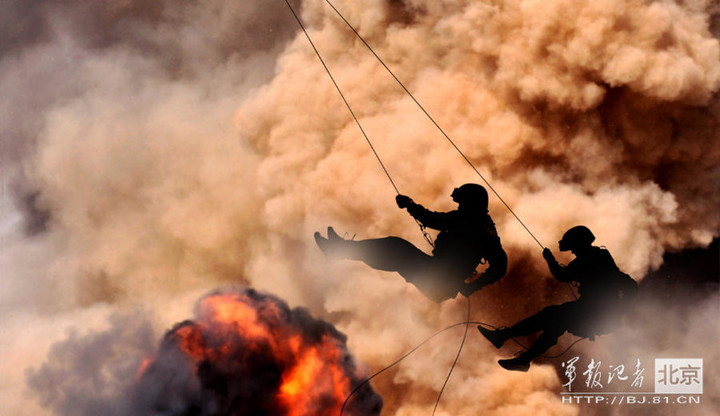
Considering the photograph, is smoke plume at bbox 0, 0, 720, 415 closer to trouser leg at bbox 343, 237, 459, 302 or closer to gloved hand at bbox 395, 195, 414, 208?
trouser leg at bbox 343, 237, 459, 302

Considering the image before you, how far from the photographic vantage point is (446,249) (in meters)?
5.47

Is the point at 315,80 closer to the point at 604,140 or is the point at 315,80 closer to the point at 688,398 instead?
the point at 604,140

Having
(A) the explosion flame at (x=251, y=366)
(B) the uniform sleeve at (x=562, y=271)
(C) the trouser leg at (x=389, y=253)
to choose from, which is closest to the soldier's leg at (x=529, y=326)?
(B) the uniform sleeve at (x=562, y=271)

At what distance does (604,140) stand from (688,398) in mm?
4322

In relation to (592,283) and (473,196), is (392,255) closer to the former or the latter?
(473,196)

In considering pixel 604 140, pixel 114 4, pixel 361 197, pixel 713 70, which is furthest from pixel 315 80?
pixel 713 70

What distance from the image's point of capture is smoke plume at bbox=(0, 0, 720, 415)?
28.0 feet

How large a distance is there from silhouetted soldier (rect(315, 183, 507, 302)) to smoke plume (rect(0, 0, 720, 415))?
124 inches

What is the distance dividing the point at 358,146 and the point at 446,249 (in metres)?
4.57

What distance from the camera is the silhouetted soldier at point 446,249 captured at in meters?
5.34

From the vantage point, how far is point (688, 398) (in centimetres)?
820

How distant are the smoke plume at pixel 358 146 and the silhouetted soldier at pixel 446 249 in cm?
316

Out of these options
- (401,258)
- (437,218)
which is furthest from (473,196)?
(401,258)

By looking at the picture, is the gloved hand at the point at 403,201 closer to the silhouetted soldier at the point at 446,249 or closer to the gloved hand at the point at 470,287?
the silhouetted soldier at the point at 446,249
